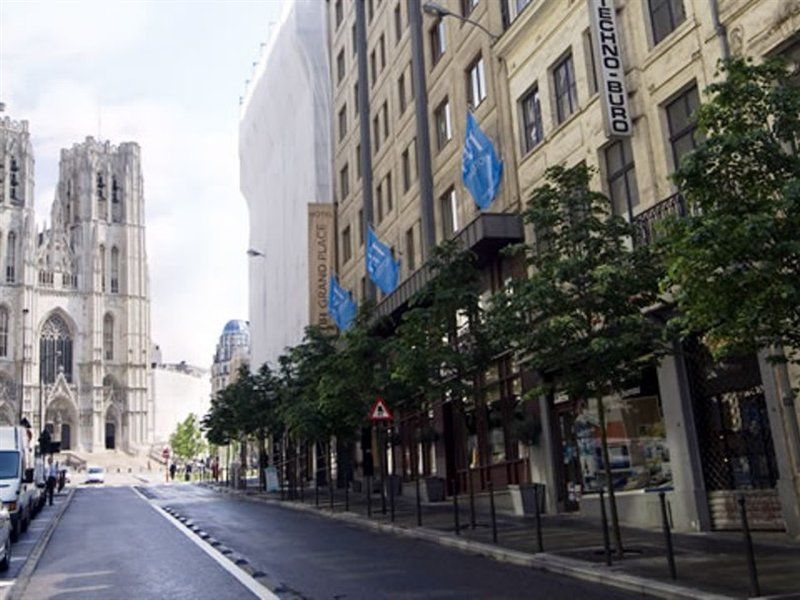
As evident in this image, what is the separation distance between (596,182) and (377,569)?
10.2 metres

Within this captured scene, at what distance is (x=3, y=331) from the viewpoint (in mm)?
111562

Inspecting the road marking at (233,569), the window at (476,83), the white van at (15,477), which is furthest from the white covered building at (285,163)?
the road marking at (233,569)

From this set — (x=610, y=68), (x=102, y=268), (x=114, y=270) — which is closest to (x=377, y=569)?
(x=610, y=68)

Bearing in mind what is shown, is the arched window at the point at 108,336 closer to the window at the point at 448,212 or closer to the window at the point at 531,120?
the window at the point at 448,212

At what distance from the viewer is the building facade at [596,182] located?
14.7 metres

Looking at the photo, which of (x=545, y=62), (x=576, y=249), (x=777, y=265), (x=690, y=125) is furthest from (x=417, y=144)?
(x=777, y=265)

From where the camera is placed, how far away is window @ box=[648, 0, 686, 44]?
53.5 ft

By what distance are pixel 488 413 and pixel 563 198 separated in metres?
11.4

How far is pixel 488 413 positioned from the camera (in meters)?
24.3

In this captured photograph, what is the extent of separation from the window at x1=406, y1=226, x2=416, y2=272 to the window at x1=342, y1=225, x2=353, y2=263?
8757 mm

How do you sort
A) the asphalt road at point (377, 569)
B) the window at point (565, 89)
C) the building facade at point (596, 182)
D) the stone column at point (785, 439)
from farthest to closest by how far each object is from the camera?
the window at point (565, 89), the building facade at point (596, 182), the stone column at point (785, 439), the asphalt road at point (377, 569)

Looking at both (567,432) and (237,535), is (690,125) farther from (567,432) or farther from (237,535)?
(237,535)

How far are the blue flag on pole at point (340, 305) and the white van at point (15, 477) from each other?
15.1 m

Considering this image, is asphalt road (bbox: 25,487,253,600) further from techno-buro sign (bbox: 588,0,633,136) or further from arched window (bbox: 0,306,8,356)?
arched window (bbox: 0,306,8,356)
